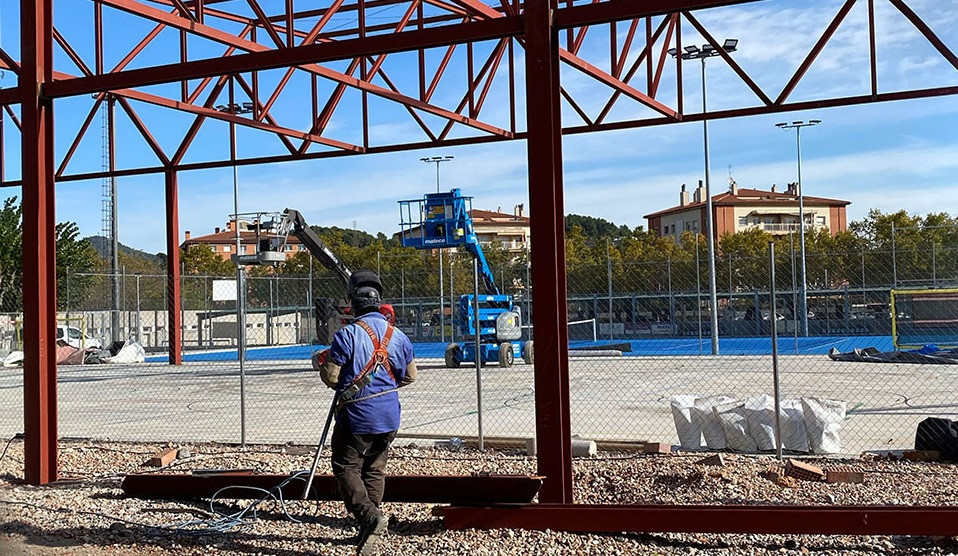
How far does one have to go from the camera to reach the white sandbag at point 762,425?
10.9 m

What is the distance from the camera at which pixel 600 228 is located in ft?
355

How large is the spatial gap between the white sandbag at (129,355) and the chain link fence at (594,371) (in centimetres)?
103

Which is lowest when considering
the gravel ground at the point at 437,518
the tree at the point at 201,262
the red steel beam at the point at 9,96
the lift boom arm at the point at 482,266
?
the gravel ground at the point at 437,518

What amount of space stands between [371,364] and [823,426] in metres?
6.20

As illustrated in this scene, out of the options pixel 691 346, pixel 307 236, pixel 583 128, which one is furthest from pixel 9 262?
pixel 583 128

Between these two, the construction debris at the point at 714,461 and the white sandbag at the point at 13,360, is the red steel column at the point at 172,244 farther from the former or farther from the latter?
the construction debris at the point at 714,461

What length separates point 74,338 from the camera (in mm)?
36188

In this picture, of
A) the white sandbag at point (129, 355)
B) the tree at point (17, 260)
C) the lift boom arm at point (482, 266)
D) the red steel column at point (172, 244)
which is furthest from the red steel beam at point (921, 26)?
the tree at point (17, 260)

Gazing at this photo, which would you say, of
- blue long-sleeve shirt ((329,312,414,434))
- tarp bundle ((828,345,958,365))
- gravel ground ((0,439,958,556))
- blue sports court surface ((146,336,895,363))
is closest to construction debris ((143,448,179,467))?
gravel ground ((0,439,958,556))

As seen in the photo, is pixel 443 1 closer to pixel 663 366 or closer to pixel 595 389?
pixel 595 389

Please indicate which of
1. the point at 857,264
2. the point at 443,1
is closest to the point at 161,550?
the point at 443,1

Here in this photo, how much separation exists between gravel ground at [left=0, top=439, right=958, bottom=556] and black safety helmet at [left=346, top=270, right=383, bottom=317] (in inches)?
68.9

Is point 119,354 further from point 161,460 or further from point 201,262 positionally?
point 201,262

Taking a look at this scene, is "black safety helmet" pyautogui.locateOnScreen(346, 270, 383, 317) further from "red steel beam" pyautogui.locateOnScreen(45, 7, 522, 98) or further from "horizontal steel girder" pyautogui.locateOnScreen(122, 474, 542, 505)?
"red steel beam" pyautogui.locateOnScreen(45, 7, 522, 98)
